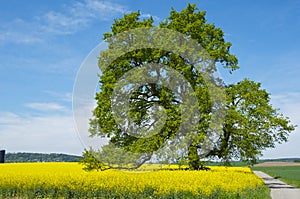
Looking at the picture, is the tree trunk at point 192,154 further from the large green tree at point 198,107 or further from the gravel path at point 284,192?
the gravel path at point 284,192

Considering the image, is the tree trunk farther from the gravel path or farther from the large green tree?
the gravel path

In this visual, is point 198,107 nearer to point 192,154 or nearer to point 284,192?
point 192,154

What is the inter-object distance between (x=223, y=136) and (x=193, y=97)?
3.94 metres

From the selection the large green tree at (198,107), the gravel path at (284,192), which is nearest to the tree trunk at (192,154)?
the large green tree at (198,107)

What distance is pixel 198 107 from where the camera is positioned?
2475 centimetres

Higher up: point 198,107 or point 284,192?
point 198,107

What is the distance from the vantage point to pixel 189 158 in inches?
999

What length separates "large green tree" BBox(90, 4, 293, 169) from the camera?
25.3 metres

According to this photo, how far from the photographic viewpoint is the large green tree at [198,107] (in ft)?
83.0

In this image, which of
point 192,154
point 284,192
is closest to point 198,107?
point 192,154

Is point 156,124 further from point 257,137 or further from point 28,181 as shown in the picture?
point 28,181

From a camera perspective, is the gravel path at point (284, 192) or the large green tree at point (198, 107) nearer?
the gravel path at point (284, 192)

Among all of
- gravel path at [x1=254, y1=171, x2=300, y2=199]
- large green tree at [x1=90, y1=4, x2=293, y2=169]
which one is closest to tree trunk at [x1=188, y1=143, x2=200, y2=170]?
large green tree at [x1=90, y1=4, x2=293, y2=169]

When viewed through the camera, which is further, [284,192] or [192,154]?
[192,154]
